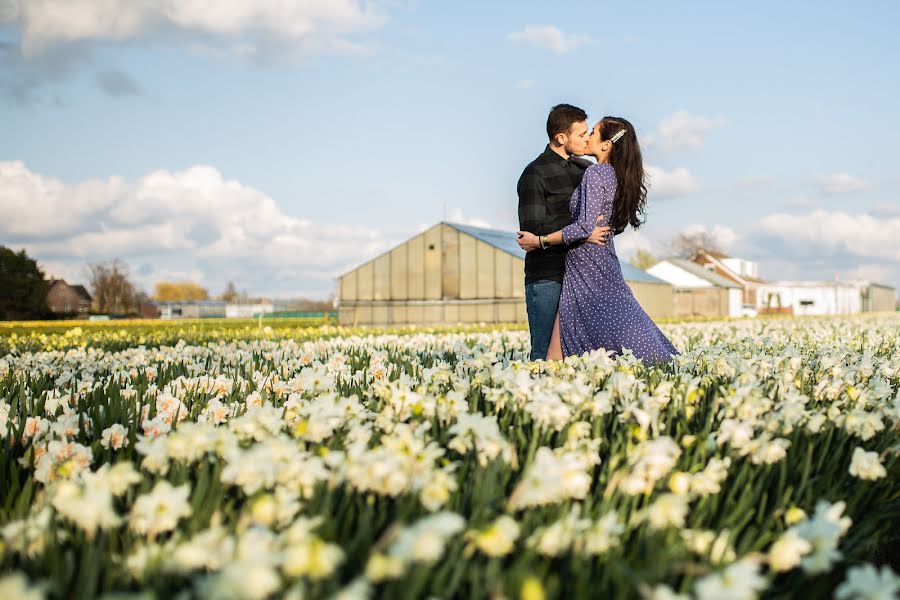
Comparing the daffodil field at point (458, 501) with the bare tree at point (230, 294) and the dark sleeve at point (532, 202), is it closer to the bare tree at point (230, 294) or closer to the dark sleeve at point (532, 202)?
the dark sleeve at point (532, 202)

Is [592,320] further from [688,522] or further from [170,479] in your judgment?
[170,479]

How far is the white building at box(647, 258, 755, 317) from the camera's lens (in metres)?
49.2

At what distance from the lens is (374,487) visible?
5.55 ft

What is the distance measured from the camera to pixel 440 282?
76.5 feet

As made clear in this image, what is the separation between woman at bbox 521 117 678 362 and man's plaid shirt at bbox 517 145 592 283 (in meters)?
0.15

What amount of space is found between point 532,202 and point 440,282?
59.2 feet

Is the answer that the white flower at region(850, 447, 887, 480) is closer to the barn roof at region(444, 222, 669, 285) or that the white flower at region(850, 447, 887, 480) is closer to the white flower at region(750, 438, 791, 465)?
the white flower at region(750, 438, 791, 465)

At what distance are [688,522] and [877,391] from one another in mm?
1552

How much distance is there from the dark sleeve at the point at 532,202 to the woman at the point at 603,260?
140 mm

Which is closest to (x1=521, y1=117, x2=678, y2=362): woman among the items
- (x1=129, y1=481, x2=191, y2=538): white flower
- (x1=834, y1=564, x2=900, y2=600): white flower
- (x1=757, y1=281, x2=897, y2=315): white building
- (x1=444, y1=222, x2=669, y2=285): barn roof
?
(x1=834, y1=564, x2=900, y2=600): white flower

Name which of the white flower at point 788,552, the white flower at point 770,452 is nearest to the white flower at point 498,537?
the white flower at point 788,552

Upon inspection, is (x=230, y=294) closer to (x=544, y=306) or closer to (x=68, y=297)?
(x=68, y=297)

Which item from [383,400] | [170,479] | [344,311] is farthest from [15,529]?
[344,311]

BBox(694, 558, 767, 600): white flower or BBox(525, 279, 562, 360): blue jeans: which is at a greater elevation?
BBox(525, 279, 562, 360): blue jeans
